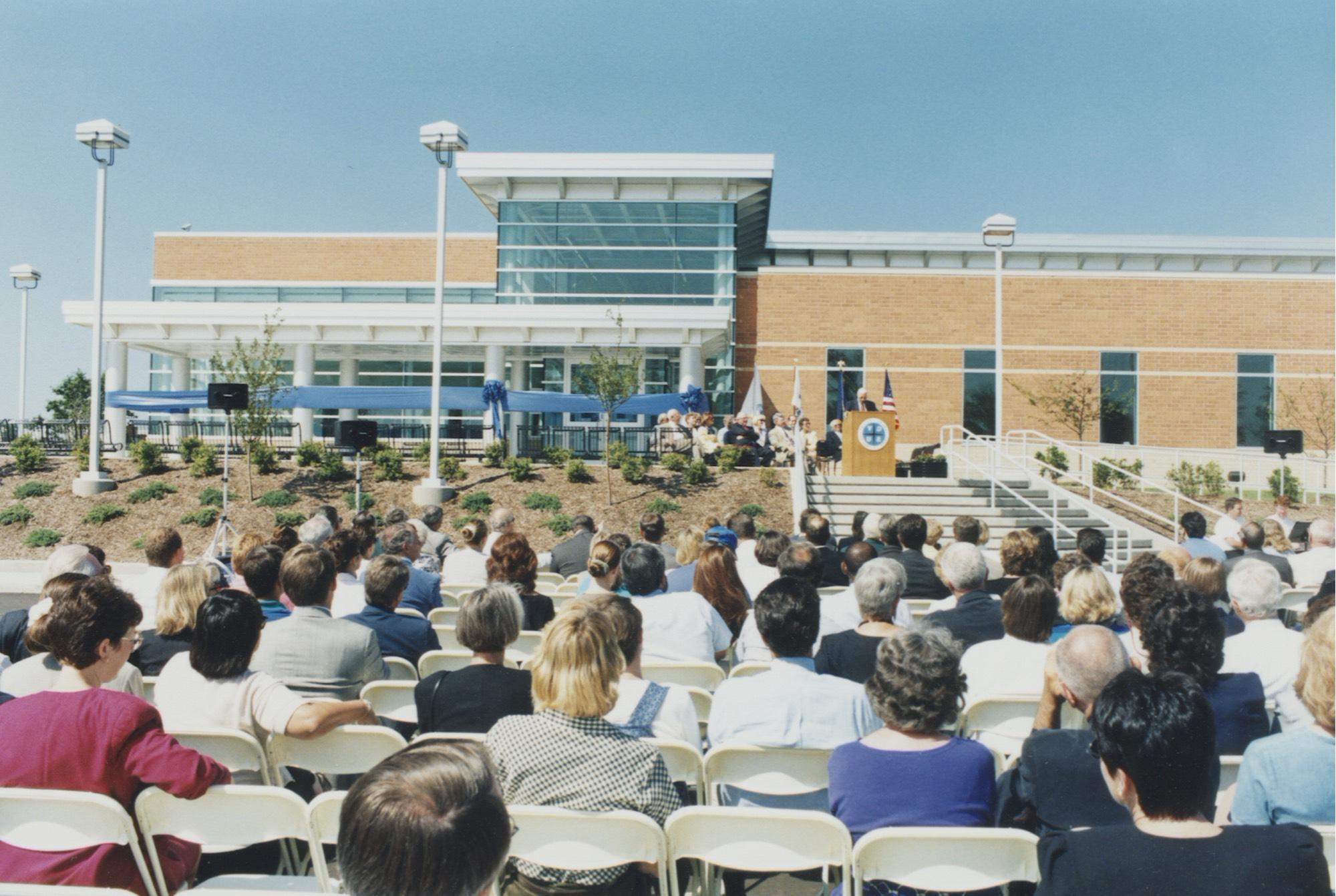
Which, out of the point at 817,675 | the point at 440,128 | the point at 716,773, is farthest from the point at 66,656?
the point at 440,128

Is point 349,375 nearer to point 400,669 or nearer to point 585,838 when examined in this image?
point 400,669

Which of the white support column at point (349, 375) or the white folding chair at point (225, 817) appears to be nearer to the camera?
the white folding chair at point (225, 817)

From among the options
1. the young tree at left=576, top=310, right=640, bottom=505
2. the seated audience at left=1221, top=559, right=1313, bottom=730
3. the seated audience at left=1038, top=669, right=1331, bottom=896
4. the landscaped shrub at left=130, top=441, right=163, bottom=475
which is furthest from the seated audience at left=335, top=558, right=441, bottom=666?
the landscaped shrub at left=130, top=441, right=163, bottom=475

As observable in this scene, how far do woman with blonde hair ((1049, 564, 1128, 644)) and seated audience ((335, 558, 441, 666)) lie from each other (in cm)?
356

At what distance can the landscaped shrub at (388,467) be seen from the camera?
22.1 meters

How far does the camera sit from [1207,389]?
102ft

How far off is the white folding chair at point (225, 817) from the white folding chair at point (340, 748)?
0.56 metres

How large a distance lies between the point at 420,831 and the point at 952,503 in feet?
58.4

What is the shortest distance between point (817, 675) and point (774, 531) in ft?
14.0

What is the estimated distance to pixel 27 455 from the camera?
22562 millimetres

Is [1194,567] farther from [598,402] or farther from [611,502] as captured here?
[598,402]

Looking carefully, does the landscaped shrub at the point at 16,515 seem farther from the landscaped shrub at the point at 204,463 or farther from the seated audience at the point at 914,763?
the seated audience at the point at 914,763

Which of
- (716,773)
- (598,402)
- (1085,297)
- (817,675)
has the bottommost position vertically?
(716,773)

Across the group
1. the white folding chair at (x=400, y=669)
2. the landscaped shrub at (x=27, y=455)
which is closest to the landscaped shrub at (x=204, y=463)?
the landscaped shrub at (x=27, y=455)
